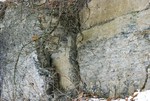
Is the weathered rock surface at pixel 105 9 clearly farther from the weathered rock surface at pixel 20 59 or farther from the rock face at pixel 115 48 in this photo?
the weathered rock surface at pixel 20 59

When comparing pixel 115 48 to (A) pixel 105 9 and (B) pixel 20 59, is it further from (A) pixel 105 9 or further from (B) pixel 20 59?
(B) pixel 20 59

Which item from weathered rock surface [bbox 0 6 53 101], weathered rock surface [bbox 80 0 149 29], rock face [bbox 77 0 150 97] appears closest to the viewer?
rock face [bbox 77 0 150 97]

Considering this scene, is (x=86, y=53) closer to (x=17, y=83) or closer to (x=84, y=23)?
(x=84, y=23)

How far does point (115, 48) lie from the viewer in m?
4.54

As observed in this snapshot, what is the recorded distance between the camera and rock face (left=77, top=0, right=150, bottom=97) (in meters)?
4.25

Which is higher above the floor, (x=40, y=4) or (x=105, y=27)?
(x=40, y=4)

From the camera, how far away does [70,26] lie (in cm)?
525

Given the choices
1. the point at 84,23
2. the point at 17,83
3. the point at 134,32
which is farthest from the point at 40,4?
the point at 134,32

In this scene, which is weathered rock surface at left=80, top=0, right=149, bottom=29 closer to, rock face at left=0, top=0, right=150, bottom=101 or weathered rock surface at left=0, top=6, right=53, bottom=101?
rock face at left=0, top=0, right=150, bottom=101

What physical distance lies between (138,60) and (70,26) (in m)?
1.34

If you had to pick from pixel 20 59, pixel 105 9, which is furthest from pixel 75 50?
pixel 20 59

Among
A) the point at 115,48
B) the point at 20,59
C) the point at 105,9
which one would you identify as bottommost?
the point at 20,59

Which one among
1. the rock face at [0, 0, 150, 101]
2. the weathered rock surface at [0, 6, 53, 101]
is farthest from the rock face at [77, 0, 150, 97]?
the weathered rock surface at [0, 6, 53, 101]

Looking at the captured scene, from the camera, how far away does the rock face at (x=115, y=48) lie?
4254 millimetres
